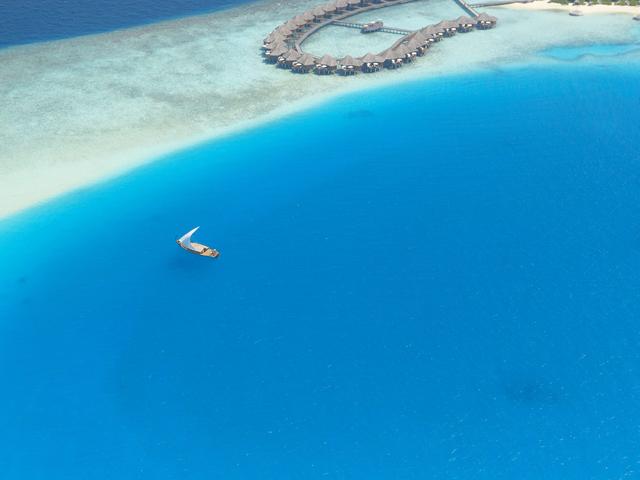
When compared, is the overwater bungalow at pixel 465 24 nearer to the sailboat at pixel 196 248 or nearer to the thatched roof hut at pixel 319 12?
the thatched roof hut at pixel 319 12

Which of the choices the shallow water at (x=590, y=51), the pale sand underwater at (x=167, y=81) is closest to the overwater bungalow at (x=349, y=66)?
the pale sand underwater at (x=167, y=81)

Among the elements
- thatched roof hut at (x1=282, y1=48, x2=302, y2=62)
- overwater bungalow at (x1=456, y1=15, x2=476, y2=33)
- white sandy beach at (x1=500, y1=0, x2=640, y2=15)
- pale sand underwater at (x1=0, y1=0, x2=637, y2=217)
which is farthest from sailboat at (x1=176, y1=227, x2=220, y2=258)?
white sandy beach at (x1=500, y1=0, x2=640, y2=15)

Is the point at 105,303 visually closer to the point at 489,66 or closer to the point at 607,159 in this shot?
the point at 607,159

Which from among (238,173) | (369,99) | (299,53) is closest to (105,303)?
(238,173)

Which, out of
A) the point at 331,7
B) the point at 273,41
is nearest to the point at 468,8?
the point at 331,7

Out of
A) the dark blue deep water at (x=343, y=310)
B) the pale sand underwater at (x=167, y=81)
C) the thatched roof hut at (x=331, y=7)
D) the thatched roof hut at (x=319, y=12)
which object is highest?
the thatched roof hut at (x=331, y=7)

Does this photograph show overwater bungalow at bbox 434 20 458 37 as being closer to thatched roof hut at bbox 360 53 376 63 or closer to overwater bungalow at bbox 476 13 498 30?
overwater bungalow at bbox 476 13 498 30

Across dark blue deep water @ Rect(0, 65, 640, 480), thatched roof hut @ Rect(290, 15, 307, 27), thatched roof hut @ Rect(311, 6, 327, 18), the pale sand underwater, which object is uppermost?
thatched roof hut @ Rect(311, 6, 327, 18)
